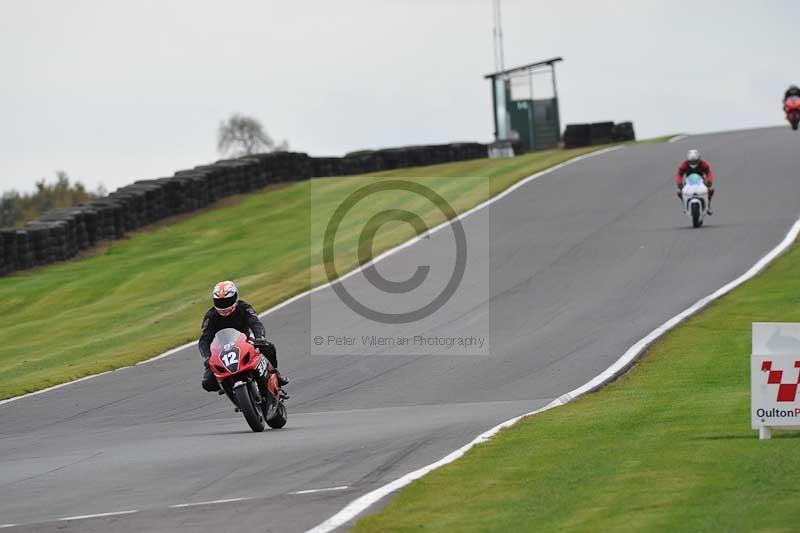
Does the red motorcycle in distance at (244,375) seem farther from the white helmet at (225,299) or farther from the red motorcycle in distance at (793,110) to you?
the red motorcycle in distance at (793,110)

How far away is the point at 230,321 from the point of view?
1442 cm

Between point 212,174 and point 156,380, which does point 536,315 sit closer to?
point 156,380

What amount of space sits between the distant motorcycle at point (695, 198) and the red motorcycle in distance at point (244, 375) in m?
16.4

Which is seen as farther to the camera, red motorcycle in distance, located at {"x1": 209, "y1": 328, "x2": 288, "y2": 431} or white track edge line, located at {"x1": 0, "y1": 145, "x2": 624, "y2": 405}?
white track edge line, located at {"x1": 0, "y1": 145, "x2": 624, "y2": 405}

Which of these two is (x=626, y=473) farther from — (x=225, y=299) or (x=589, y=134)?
(x=589, y=134)

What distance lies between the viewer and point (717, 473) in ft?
31.0

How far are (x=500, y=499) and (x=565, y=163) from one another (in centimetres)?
3249

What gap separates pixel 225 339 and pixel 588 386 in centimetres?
432

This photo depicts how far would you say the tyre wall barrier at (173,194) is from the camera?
3478 cm

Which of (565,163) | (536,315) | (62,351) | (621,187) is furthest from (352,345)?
(565,163)

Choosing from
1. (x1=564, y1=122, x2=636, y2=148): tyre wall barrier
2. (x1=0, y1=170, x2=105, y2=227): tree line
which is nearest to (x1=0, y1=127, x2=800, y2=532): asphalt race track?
(x1=564, y1=122, x2=636, y2=148): tyre wall barrier

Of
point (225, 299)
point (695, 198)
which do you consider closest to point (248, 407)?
point (225, 299)

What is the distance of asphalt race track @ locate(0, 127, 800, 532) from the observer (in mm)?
10250

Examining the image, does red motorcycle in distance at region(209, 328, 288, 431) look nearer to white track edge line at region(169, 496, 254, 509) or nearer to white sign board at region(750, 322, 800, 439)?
white track edge line at region(169, 496, 254, 509)
